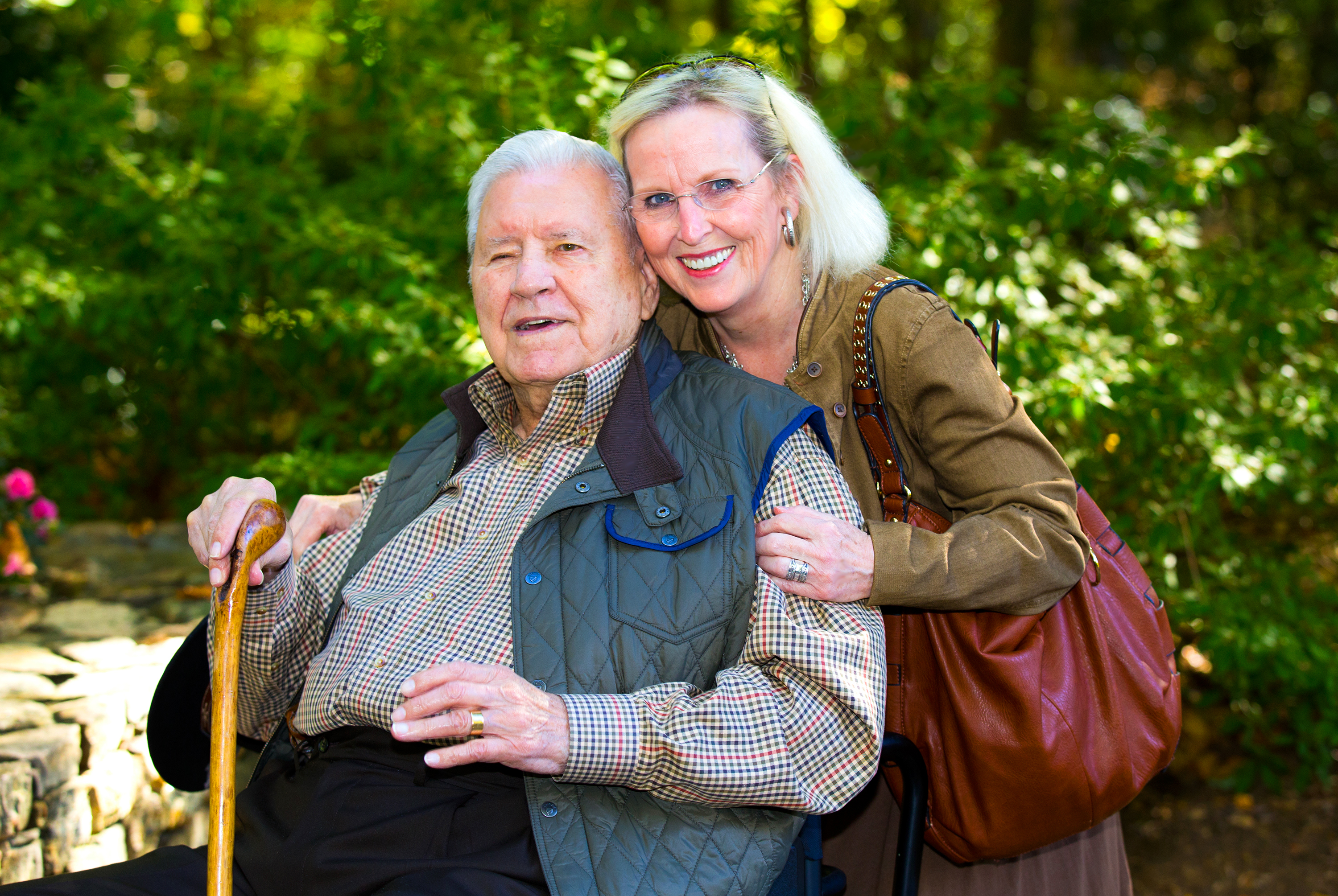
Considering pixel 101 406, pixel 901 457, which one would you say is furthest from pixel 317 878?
pixel 101 406

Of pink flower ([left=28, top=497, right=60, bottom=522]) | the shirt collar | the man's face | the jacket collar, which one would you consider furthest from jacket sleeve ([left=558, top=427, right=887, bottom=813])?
pink flower ([left=28, top=497, right=60, bottom=522])

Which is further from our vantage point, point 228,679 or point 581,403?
point 581,403

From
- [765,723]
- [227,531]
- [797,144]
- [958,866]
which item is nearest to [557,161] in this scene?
[797,144]

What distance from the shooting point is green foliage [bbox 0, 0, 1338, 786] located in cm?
341

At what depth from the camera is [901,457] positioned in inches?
84.4

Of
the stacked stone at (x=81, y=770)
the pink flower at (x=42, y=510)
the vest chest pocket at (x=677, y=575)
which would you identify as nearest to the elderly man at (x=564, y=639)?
the vest chest pocket at (x=677, y=575)

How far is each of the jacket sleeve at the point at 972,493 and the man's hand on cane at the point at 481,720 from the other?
2.03 feet

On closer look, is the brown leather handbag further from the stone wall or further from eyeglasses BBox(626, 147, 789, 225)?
the stone wall

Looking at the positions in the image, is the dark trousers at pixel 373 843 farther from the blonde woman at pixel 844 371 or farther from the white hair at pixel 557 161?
the white hair at pixel 557 161

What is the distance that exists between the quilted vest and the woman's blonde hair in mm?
406

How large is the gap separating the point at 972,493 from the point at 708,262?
69 centimetres

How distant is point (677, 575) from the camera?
74.2 inches

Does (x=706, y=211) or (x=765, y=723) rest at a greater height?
(x=706, y=211)

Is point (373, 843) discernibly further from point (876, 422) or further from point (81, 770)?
point (81, 770)
